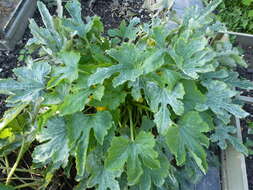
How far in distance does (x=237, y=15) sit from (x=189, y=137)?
191cm

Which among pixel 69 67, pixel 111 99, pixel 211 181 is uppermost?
pixel 69 67

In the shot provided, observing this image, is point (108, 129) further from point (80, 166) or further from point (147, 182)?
point (147, 182)

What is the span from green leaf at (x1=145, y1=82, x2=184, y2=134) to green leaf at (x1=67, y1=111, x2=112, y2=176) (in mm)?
211

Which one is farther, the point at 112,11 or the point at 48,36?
the point at 112,11

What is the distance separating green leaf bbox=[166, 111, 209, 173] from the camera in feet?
4.05

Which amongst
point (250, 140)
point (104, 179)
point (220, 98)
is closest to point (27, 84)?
point (104, 179)

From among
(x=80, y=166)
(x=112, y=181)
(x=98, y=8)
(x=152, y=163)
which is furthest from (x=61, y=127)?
(x=98, y=8)

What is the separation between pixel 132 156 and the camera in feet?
3.95

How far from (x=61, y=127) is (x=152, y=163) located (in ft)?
1.46

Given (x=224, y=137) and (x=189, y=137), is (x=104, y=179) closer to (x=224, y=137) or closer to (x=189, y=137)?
(x=189, y=137)

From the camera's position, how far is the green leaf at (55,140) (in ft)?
A: 4.17

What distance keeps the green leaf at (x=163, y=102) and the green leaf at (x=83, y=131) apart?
0.21m

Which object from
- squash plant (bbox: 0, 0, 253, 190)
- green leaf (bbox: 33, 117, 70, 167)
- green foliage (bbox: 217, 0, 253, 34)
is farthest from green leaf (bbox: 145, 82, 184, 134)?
green foliage (bbox: 217, 0, 253, 34)

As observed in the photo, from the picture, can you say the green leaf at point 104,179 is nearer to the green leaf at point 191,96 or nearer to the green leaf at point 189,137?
the green leaf at point 189,137
